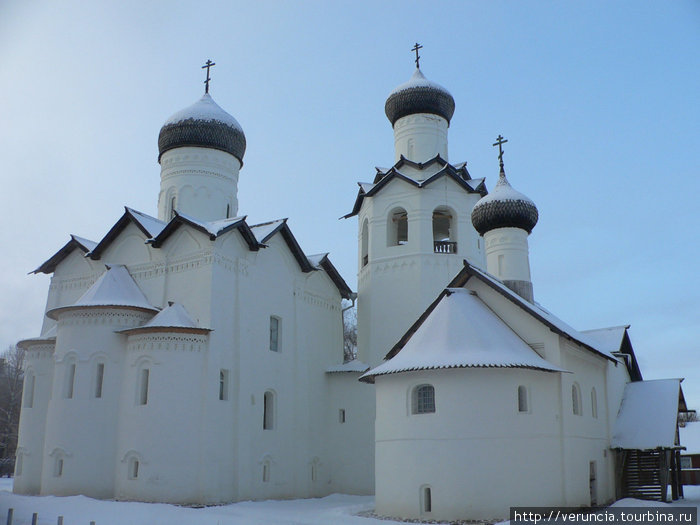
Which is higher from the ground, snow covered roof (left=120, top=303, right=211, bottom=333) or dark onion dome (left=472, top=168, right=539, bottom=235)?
dark onion dome (left=472, top=168, right=539, bottom=235)

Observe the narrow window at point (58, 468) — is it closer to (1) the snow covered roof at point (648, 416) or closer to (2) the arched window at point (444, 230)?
(2) the arched window at point (444, 230)

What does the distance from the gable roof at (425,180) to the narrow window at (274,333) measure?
4901 mm

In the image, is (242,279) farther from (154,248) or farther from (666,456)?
(666,456)

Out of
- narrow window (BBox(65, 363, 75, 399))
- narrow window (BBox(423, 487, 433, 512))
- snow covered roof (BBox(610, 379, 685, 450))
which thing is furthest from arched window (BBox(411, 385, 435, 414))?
narrow window (BBox(65, 363, 75, 399))

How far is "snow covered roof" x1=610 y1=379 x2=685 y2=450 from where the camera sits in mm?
14781

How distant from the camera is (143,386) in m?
14.9

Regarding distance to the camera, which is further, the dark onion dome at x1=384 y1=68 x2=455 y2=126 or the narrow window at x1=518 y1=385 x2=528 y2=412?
the dark onion dome at x1=384 y1=68 x2=455 y2=126

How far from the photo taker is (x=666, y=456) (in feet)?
47.9

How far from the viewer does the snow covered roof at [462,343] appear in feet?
40.7

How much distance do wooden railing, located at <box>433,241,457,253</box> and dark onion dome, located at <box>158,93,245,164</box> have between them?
6491 millimetres

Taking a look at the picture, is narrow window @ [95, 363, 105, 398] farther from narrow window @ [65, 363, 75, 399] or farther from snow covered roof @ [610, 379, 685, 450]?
snow covered roof @ [610, 379, 685, 450]

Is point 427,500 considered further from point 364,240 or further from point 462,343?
point 364,240

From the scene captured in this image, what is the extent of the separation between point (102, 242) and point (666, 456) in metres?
14.3

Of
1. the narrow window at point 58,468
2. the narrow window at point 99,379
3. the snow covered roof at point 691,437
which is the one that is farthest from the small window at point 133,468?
the snow covered roof at point 691,437
